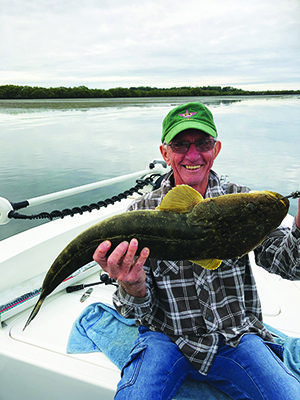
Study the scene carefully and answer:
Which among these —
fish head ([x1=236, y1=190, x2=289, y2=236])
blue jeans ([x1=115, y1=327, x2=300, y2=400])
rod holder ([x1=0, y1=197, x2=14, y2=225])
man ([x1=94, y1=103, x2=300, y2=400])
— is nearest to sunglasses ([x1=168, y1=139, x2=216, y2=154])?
man ([x1=94, y1=103, x2=300, y2=400])

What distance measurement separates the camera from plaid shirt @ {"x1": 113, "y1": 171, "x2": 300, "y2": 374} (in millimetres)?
2316

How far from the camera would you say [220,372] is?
2.33m

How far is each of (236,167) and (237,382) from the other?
19.7 metres

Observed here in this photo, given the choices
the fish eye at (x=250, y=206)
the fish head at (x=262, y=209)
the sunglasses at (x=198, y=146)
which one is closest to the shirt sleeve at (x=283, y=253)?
the fish head at (x=262, y=209)

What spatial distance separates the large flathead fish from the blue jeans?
40.8 inches

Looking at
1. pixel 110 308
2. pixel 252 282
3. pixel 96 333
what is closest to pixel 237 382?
pixel 252 282

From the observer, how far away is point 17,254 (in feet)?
12.1

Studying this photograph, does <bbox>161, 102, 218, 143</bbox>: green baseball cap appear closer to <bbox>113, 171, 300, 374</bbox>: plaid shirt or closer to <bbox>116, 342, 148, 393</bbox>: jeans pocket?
<bbox>113, 171, 300, 374</bbox>: plaid shirt

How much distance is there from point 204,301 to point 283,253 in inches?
27.8

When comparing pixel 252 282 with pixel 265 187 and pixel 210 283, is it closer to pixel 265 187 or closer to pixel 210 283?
pixel 210 283

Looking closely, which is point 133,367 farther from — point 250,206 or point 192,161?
point 192,161

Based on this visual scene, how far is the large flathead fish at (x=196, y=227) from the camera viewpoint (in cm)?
161

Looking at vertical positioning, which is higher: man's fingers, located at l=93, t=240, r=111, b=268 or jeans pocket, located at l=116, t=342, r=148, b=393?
man's fingers, located at l=93, t=240, r=111, b=268

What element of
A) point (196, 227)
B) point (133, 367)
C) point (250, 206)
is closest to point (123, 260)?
point (196, 227)
